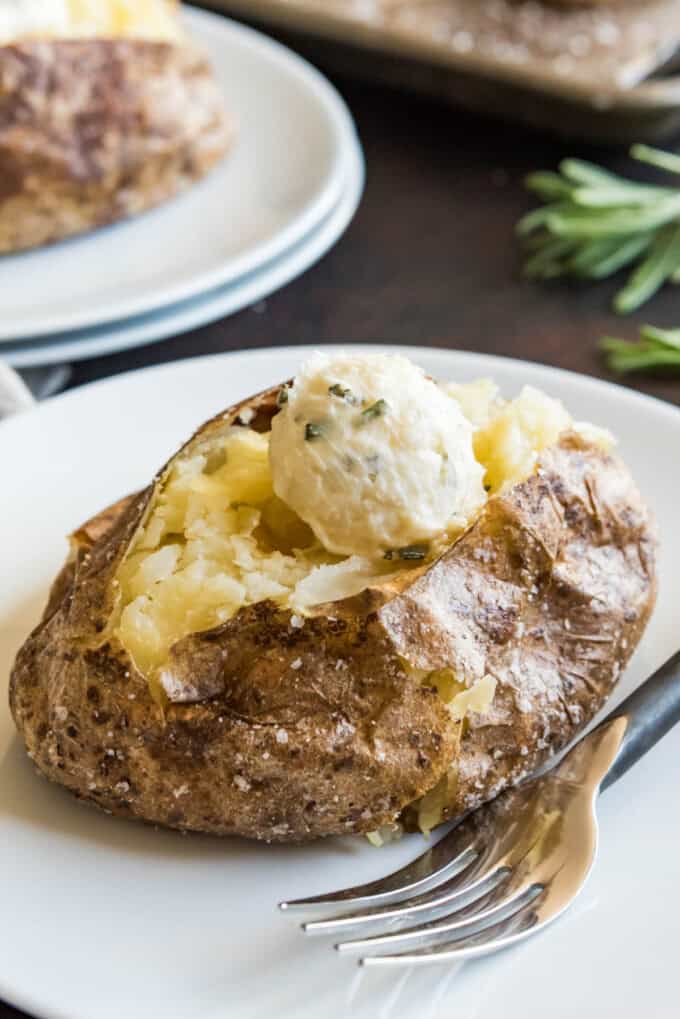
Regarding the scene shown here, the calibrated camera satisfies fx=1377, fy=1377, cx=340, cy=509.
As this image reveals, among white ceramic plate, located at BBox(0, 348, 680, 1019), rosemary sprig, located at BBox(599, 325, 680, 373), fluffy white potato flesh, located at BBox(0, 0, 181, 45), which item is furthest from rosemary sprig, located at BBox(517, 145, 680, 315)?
white ceramic plate, located at BBox(0, 348, 680, 1019)

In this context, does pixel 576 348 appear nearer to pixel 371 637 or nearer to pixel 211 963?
pixel 371 637

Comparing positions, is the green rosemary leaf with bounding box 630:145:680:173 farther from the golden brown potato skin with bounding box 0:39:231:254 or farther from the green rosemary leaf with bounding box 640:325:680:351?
the golden brown potato skin with bounding box 0:39:231:254

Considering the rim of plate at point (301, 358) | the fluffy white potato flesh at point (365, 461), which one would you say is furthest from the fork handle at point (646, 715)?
the rim of plate at point (301, 358)

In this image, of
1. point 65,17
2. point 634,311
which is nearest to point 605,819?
point 634,311

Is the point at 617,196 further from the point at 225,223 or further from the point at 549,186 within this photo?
the point at 225,223

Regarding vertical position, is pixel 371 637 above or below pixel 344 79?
above
